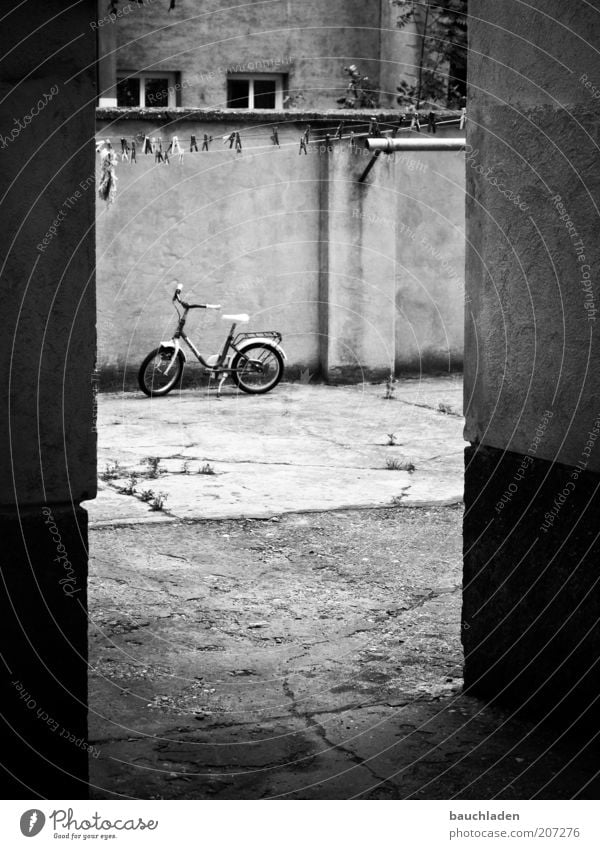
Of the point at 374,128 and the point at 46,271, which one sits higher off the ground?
the point at 374,128

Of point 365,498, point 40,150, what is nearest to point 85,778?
point 40,150

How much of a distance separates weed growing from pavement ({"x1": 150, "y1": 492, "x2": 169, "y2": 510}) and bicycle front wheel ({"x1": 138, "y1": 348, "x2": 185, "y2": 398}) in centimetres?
390

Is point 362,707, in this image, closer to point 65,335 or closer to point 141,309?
point 65,335

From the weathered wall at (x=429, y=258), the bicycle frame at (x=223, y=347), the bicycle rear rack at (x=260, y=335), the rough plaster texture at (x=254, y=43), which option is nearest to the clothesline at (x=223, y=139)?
the weathered wall at (x=429, y=258)

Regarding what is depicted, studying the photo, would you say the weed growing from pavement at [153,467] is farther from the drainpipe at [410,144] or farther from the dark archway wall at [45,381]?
the dark archway wall at [45,381]

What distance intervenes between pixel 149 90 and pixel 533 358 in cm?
1165

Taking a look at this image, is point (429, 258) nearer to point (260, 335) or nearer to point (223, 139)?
point (260, 335)

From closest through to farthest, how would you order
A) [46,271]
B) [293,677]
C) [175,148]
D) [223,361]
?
[46,271], [293,677], [175,148], [223,361]

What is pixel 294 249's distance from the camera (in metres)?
10.6

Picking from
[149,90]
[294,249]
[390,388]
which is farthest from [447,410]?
[149,90]

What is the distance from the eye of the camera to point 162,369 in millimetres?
9961

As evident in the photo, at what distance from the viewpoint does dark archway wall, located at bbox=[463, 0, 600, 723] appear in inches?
113

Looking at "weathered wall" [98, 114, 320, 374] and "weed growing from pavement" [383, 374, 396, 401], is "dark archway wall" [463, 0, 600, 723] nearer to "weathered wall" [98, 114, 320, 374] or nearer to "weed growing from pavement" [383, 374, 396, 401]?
"weed growing from pavement" [383, 374, 396, 401]

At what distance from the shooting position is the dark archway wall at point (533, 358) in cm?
287
